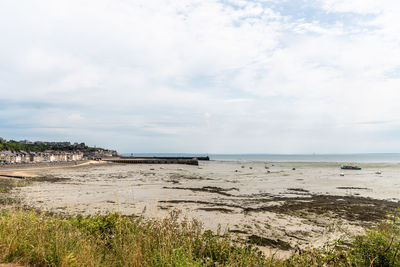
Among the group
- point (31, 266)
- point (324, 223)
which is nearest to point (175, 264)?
point (31, 266)

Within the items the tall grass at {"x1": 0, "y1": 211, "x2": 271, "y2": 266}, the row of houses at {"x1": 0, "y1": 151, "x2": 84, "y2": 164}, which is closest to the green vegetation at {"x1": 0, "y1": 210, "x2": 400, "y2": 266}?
the tall grass at {"x1": 0, "y1": 211, "x2": 271, "y2": 266}

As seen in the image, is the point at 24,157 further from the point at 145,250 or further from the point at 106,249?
the point at 145,250

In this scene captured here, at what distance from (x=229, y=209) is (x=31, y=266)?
13844 millimetres

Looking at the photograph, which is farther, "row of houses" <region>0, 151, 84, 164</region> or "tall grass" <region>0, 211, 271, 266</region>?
"row of houses" <region>0, 151, 84, 164</region>

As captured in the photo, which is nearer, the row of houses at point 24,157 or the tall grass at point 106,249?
the tall grass at point 106,249

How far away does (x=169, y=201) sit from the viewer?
19.2 m

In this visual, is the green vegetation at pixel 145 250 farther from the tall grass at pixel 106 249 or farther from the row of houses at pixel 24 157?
the row of houses at pixel 24 157

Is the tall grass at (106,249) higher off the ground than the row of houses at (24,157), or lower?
higher

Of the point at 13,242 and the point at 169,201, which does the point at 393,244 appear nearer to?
the point at 13,242

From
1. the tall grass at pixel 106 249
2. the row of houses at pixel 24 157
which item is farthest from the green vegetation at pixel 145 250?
the row of houses at pixel 24 157

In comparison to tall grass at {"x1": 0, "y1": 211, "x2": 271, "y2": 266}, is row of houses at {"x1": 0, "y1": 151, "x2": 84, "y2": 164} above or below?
below

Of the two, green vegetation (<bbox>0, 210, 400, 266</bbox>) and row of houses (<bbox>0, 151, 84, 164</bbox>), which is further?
row of houses (<bbox>0, 151, 84, 164</bbox>)

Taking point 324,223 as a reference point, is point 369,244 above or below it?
above

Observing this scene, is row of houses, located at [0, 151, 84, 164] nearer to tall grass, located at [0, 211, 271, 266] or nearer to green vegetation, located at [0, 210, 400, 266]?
tall grass, located at [0, 211, 271, 266]
